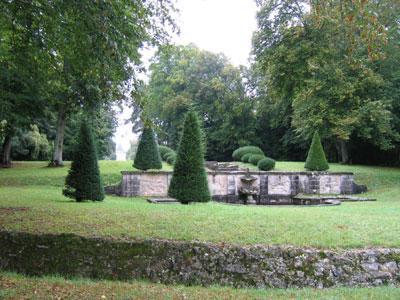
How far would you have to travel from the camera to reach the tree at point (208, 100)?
37250 millimetres

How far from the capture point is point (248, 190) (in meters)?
18.3

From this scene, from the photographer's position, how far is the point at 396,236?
7395 mm

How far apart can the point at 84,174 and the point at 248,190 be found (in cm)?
815

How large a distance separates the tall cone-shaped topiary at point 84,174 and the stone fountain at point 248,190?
751cm

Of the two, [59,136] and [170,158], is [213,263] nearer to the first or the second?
[59,136]

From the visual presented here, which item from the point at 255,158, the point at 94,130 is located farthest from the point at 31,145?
the point at 255,158

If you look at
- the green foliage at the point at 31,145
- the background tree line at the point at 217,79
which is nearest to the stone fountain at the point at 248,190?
the background tree line at the point at 217,79

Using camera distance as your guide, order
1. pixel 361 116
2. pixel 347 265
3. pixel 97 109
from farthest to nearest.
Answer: pixel 97 109 < pixel 361 116 < pixel 347 265

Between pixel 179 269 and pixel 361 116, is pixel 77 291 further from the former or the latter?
pixel 361 116

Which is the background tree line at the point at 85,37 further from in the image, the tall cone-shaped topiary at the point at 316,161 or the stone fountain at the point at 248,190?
the tall cone-shaped topiary at the point at 316,161

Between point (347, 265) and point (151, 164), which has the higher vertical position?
point (151, 164)

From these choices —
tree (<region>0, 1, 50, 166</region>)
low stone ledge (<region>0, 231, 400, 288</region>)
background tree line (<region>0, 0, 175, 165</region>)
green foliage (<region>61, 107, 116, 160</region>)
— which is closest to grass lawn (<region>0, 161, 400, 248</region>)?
low stone ledge (<region>0, 231, 400, 288</region>)

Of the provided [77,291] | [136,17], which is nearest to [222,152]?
[136,17]

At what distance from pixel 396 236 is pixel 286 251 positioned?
7.60ft
